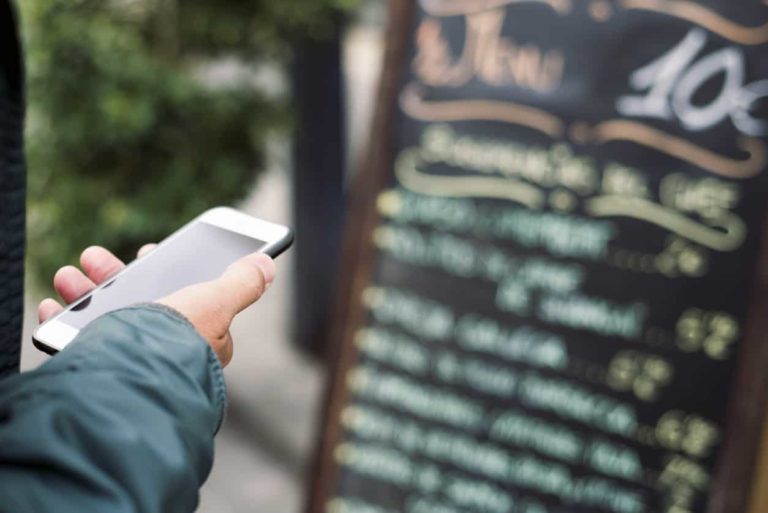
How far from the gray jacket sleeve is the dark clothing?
99 mm

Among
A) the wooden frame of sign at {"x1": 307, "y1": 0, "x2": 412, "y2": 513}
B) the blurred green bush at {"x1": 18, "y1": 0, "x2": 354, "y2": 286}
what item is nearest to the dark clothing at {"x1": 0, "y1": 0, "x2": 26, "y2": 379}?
the wooden frame of sign at {"x1": 307, "y1": 0, "x2": 412, "y2": 513}

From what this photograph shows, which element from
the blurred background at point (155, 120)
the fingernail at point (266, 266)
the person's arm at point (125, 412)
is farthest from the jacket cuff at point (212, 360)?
the blurred background at point (155, 120)

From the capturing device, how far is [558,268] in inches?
69.6

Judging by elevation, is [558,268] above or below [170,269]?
below

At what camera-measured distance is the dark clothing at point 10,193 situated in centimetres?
88

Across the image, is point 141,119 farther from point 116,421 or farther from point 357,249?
point 116,421

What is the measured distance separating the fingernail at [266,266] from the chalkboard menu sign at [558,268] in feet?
2.81

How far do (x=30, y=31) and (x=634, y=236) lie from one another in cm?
150

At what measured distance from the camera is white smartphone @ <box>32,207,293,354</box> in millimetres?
1048

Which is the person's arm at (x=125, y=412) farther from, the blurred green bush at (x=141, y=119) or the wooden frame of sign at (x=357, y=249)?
the blurred green bush at (x=141, y=119)

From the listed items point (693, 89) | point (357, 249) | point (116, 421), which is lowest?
→ point (357, 249)

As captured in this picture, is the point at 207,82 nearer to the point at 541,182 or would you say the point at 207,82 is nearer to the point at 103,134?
the point at 103,134

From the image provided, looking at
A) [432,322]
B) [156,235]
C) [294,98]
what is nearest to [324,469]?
[432,322]

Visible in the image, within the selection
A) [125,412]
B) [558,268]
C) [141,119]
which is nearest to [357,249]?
[558,268]
